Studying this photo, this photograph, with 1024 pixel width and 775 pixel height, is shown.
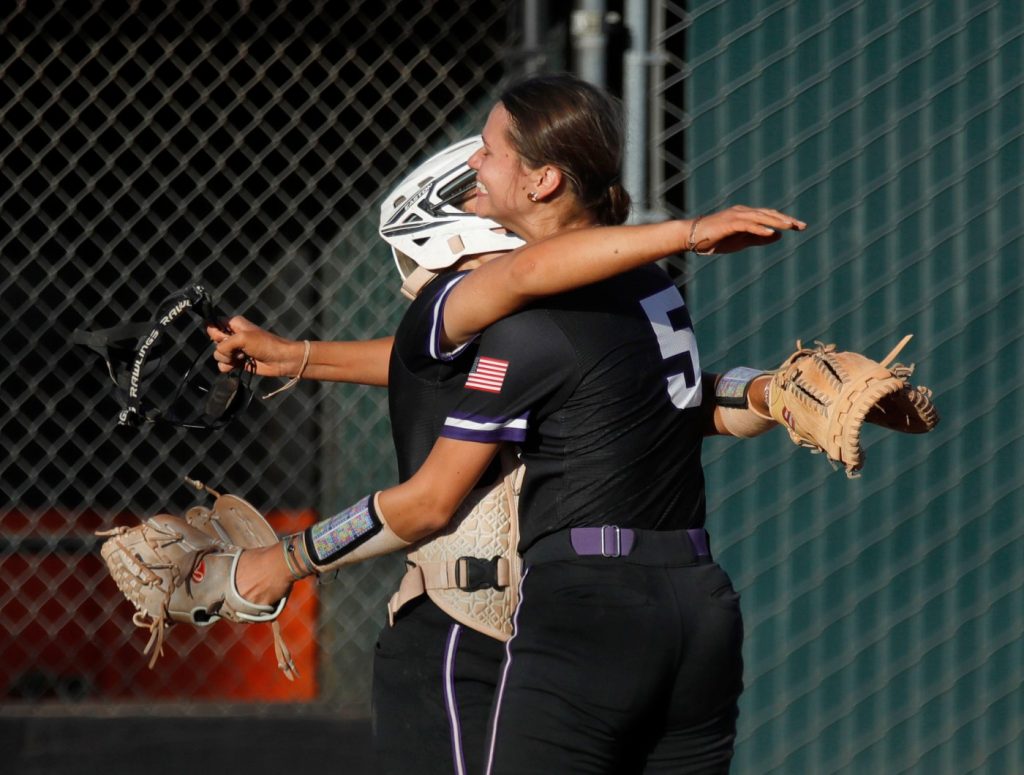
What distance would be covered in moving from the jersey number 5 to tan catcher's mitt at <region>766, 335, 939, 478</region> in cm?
16

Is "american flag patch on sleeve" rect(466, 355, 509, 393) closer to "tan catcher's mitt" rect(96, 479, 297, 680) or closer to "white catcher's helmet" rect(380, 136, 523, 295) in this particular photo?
"white catcher's helmet" rect(380, 136, 523, 295)

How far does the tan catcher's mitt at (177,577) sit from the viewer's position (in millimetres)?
2604

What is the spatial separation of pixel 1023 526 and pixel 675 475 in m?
2.56

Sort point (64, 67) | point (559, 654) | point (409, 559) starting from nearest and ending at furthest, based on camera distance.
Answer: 1. point (559, 654)
2. point (409, 559)
3. point (64, 67)

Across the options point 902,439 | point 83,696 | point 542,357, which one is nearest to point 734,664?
point 542,357

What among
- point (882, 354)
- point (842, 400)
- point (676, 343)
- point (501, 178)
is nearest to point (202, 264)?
point (882, 354)

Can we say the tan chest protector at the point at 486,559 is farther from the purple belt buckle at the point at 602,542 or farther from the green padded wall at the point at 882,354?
the green padded wall at the point at 882,354

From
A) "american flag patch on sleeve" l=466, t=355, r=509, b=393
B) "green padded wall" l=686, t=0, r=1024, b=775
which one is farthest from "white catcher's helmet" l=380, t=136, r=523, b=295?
"green padded wall" l=686, t=0, r=1024, b=775

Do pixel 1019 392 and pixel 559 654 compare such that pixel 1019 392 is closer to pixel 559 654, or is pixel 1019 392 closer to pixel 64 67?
pixel 559 654

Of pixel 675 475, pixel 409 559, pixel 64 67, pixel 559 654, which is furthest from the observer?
pixel 64 67

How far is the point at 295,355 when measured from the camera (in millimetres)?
3125

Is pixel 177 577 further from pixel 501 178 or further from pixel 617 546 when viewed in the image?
pixel 501 178

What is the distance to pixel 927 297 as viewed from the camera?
15.3 ft

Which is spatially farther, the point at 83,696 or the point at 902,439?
the point at 83,696
